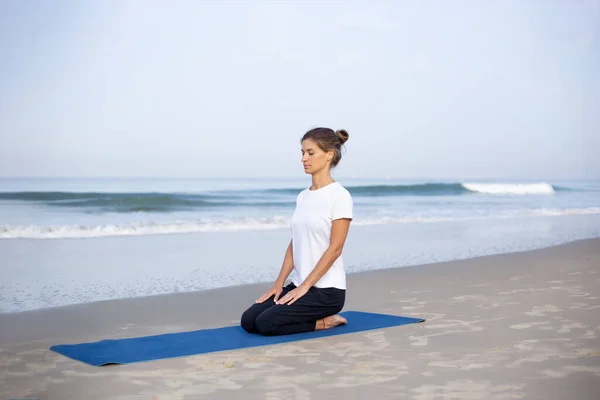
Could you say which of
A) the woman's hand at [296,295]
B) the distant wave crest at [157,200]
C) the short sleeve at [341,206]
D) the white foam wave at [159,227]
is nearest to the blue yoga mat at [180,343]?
the woman's hand at [296,295]

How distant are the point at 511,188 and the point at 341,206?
36924mm

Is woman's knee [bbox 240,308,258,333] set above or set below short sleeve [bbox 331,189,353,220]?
below

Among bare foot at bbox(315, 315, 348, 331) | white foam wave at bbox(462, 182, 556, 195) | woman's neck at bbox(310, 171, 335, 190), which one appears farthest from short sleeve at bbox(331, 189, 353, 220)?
white foam wave at bbox(462, 182, 556, 195)

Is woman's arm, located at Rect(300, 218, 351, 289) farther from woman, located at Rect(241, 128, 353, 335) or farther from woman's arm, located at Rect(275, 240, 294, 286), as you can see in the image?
woman's arm, located at Rect(275, 240, 294, 286)

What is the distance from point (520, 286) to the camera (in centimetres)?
591

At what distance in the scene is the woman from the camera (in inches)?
161

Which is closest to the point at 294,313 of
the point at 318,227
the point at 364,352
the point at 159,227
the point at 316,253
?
the point at 316,253

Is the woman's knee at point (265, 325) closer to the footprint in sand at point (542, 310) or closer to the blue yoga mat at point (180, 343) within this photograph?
the blue yoga mat at point (180, 343)

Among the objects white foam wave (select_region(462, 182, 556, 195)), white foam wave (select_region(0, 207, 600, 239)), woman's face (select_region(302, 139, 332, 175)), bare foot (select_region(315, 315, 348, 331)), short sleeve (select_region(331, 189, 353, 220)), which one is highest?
woman's face (select_region(302, 139, 332, 175))

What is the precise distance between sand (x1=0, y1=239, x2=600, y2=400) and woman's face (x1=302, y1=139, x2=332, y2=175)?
970 mm

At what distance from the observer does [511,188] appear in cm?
3925

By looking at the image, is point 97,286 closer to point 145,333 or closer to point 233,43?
point 145,333

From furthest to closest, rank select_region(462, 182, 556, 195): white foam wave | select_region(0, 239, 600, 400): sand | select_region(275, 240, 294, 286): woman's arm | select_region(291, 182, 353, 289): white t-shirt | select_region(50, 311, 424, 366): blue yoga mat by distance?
select_region(462, 182, 556, 195): white foam wave → select_region(275, 240, 294, 286): woman's arm → select_region(291, 182, 353, 289): white t-shirt → select_region(50, 311, 424, 366): blue yoga mat → select_region(0, 239, 600, 400): sand

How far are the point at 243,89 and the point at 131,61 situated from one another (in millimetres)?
3260
